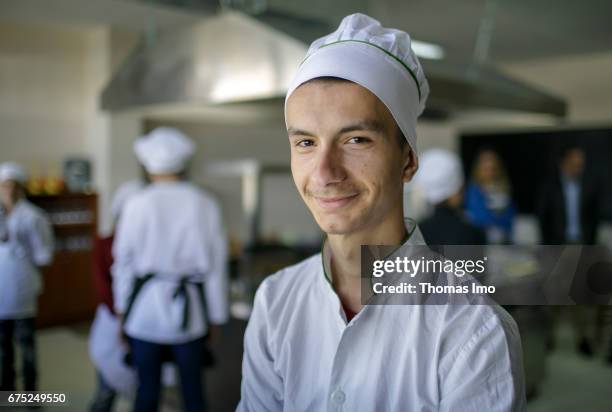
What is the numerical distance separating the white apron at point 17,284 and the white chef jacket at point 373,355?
1.48 ft

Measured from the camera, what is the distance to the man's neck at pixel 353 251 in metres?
0.56

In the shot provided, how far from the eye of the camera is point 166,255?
1171 mm

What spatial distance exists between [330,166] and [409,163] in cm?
9

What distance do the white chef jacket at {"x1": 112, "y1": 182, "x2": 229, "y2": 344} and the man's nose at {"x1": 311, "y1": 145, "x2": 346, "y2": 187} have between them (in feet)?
2.35

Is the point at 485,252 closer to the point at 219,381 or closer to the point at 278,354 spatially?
the point at 278,354

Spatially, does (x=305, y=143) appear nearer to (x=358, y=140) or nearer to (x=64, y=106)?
(x=358, y=140)

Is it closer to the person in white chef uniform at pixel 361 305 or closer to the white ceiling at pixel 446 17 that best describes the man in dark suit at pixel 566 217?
the white ceiling at pixel 446 17

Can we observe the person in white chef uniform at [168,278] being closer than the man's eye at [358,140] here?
No

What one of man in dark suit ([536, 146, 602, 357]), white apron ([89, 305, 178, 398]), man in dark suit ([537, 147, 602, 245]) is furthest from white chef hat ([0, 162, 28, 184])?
man in dark suit ([537, 147, 602, 245])

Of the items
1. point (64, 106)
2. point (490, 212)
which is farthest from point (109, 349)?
point (490, 212)

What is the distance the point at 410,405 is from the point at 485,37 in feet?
7.48

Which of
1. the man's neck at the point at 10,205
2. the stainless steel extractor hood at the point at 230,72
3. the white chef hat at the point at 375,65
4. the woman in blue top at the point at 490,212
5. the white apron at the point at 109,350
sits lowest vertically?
the white apron at the point at 109,350

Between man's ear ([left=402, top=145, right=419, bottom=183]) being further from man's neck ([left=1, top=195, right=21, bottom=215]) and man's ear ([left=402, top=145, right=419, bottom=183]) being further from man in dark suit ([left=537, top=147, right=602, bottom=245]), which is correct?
man in dark suit ([left=537, top=147, right=602, bottom=245])

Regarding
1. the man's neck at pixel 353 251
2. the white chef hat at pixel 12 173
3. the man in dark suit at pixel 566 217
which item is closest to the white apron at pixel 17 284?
the white chef hat at pixel 12 173
